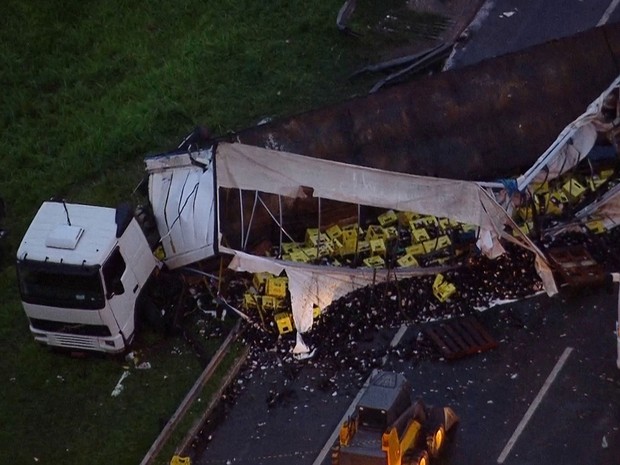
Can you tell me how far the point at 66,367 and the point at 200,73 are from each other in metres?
9.00

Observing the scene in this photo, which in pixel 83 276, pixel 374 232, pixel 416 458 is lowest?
pixel 416 458

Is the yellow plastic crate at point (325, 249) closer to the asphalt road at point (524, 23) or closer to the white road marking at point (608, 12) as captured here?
the asphalt road at point (524, 23)

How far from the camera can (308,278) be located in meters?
16.8

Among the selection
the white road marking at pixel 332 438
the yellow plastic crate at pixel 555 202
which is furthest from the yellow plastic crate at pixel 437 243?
the white road marking at pixel 332 438

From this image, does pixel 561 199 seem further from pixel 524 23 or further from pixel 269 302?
pixel 524 23

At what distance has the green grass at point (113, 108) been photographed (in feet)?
53.5

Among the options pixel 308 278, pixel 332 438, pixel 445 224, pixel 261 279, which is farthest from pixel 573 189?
pixel 332 438

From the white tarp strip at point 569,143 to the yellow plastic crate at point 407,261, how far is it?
2.14m

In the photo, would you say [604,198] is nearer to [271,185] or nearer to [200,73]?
[271,185]

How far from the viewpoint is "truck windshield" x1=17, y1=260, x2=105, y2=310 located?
16062 millimetres

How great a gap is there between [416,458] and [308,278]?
414 centimetres

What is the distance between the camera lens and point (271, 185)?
55.9 feet

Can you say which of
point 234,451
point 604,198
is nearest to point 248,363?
point 234,451

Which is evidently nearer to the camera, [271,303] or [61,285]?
[61,285]
